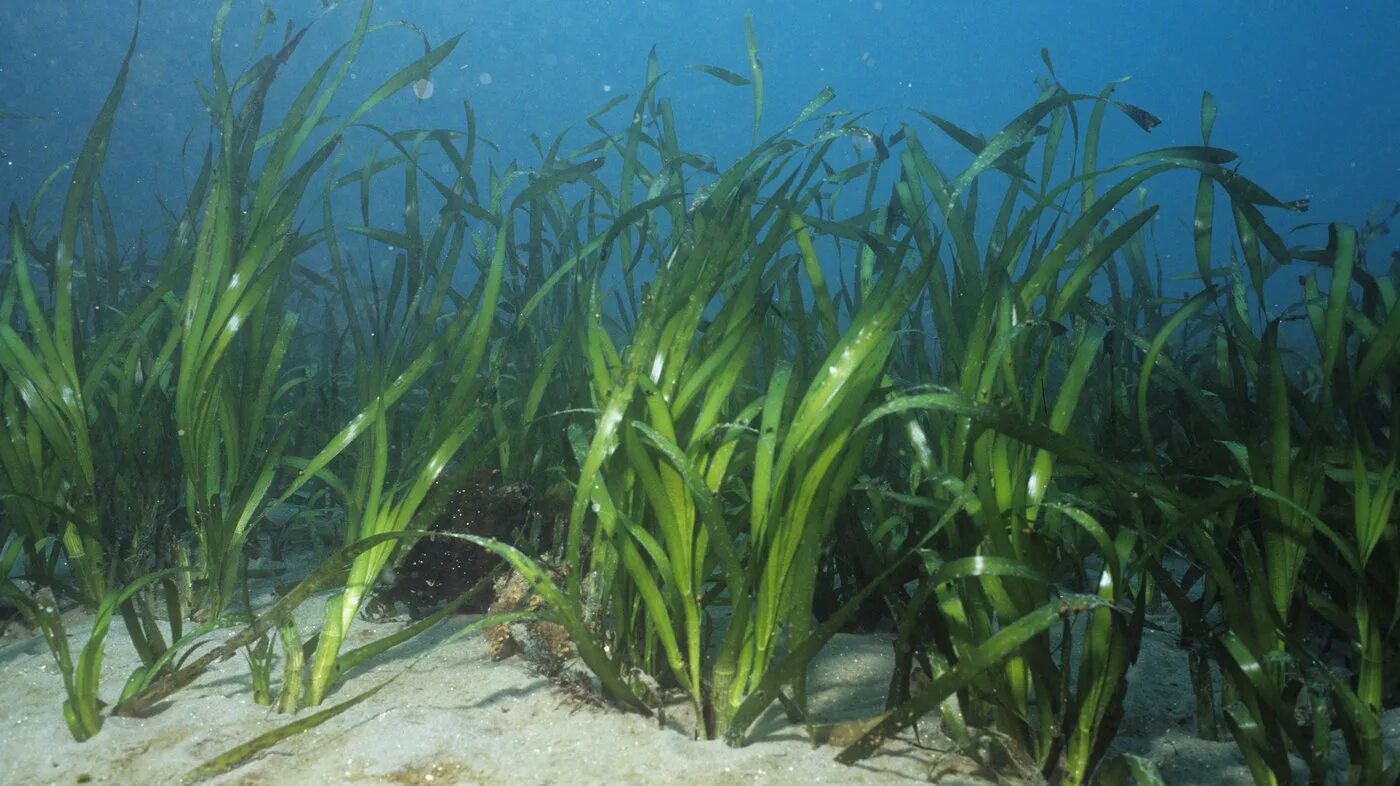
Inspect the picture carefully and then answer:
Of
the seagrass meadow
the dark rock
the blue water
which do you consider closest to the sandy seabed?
the seagrass meadow

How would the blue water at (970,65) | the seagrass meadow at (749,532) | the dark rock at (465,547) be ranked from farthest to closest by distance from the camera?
the blue water at (970,65), the dark rock at (465,547), the seagrass meadow at (749,532)

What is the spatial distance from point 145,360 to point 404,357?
87cm

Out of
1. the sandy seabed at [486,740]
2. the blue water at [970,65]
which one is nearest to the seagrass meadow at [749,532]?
the sandy seabed at [486,740]

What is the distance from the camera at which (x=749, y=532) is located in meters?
1.81

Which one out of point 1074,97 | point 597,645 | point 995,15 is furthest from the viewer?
point 995,15

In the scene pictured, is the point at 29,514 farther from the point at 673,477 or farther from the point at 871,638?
the point at 871,638

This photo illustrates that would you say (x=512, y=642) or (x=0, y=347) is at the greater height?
(x=0, y=347)

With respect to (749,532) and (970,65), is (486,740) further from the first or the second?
(970,65)

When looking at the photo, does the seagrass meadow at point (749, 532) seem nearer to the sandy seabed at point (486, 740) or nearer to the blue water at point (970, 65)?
the sandy seabed at point (486, 740)

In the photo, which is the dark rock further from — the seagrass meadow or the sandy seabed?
the sandy seabed

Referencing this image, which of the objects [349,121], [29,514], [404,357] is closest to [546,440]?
[404,357]

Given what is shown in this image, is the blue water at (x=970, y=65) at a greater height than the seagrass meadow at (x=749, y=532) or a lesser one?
greater

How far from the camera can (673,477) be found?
170 centimetres

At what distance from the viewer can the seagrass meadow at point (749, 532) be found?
1.53 m
